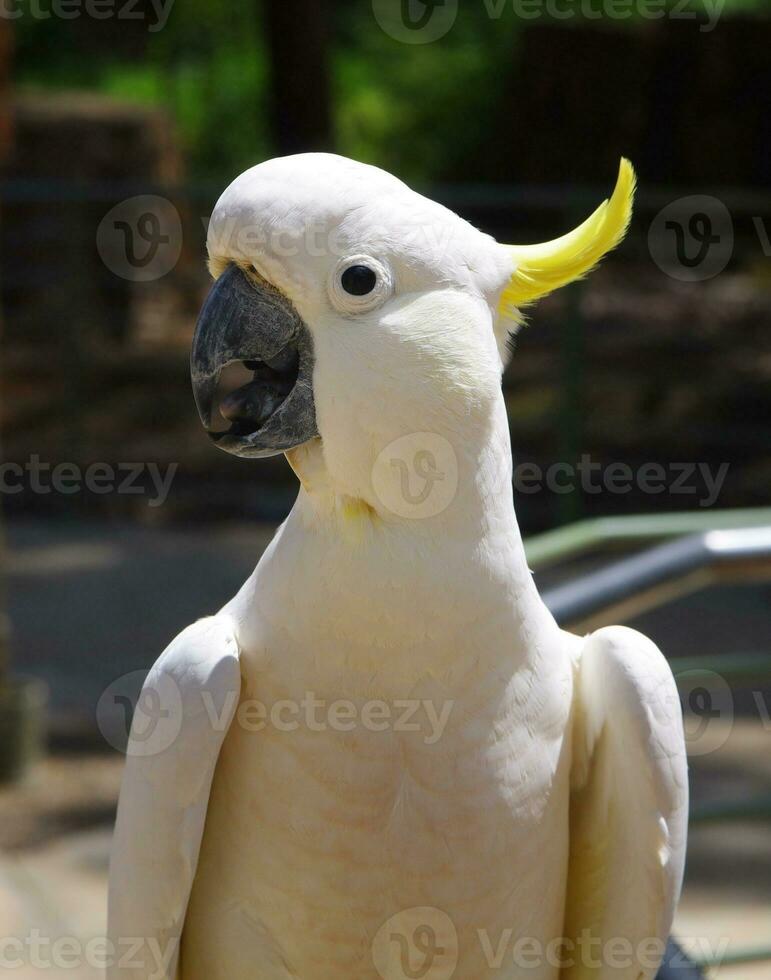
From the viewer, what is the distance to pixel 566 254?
146 cm

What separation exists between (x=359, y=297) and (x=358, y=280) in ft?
0.06

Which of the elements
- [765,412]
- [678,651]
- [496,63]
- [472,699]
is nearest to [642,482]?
[765,412]

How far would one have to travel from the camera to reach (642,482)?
6.84 m

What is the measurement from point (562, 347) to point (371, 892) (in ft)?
16.1

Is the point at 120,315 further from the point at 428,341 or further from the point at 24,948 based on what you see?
the point at 428,341

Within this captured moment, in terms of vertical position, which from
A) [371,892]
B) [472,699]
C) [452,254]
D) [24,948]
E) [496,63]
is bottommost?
[24,948]

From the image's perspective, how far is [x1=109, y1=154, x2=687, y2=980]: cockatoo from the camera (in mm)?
1333
